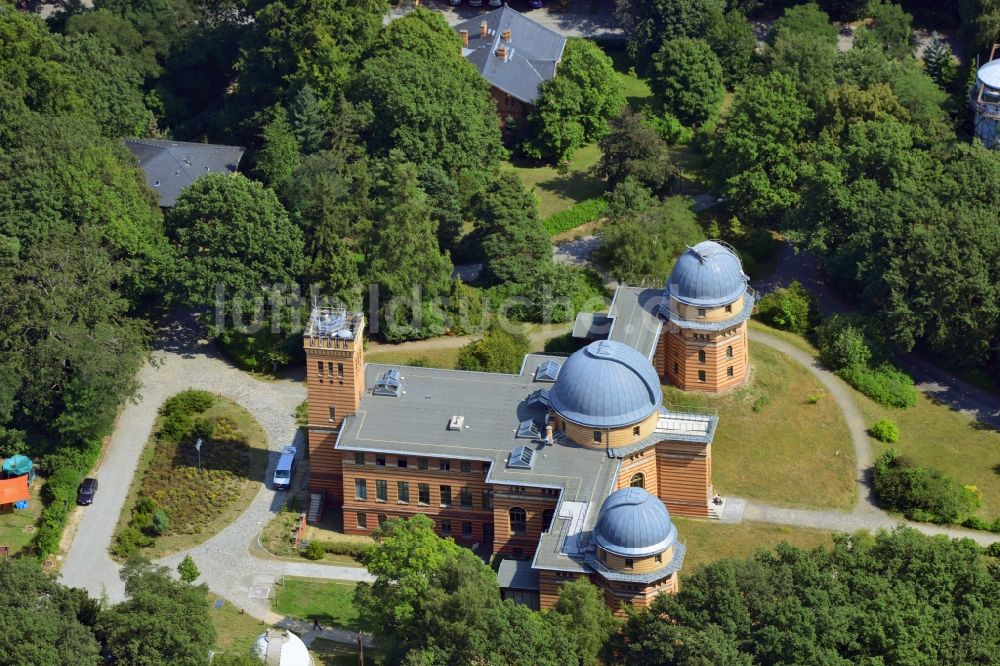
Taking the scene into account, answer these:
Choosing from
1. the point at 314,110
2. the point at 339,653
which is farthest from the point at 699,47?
the point at 339,653

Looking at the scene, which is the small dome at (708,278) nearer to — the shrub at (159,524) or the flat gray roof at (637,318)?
the flat gray roof at (637,318)

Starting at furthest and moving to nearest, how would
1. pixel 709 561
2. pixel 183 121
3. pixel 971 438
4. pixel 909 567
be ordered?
pixel 183 121
pixel 971 438
pixel 709 561
pixel 909 567

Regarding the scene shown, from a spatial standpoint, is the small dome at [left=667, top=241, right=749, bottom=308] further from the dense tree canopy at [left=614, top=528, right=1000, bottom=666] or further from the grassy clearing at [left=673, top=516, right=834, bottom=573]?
the dense tree canopy at [left=614, top=528, right=1000, bottom=666]

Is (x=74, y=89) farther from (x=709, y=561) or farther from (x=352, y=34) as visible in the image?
(x=709, y=561)

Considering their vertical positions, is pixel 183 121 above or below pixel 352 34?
below

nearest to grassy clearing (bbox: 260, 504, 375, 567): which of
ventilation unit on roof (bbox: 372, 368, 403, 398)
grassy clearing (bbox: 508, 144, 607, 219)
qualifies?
ventilation unit on roof (bbox: 372, 368, 403, 398)

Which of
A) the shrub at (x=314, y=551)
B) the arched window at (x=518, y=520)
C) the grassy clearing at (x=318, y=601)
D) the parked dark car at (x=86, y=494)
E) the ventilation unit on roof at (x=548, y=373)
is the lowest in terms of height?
the parked dark car at (x=86, y=494)

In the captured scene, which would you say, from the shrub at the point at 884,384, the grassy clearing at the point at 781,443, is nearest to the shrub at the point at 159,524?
the grassy clearing at the point at 781,443
